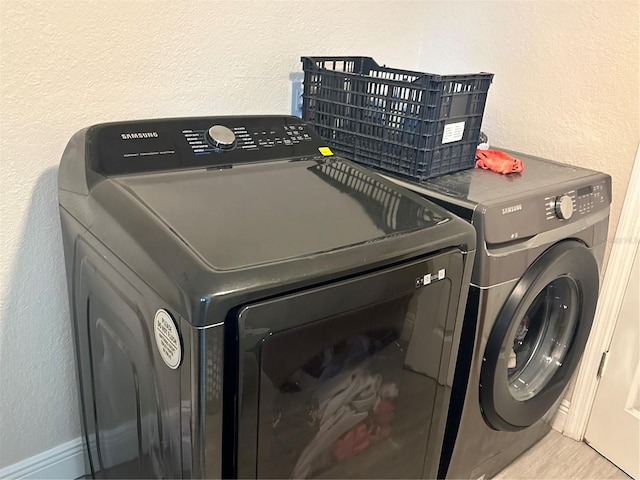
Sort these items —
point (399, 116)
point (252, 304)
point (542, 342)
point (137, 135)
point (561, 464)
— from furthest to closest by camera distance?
point (561, 464) < point (542, 342) < point (399, 116) < point (137, 135) < point (252, 304)

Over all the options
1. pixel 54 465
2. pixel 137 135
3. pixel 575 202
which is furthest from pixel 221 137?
pixel 54 465

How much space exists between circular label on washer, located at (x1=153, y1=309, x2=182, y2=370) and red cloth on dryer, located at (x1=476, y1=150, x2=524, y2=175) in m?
1.04

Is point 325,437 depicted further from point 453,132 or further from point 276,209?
point 453,132

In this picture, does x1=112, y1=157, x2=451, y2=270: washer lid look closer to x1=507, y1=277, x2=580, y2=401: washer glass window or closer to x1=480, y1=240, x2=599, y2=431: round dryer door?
x1=480, y1=240, x2=599, y2=431: round dryer door

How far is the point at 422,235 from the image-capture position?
1071 millimetres

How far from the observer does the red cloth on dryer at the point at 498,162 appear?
1563 millimetres

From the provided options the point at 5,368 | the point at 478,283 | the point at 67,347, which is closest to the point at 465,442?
the point at 478,283

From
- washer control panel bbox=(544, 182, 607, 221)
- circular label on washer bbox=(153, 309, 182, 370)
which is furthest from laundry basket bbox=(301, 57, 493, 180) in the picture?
circular label on washer bbox=(153, 309, 182, 370)

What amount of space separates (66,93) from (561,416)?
1.81 m

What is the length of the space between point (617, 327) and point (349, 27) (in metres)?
1.25

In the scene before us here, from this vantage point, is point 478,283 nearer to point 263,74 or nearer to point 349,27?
point 263,74

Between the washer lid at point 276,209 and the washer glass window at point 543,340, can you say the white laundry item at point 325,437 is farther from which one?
the washer glass window at point 543,340

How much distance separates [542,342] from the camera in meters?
1.71

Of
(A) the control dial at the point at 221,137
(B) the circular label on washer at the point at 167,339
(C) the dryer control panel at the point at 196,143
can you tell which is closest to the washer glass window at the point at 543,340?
(C) the dryer control panel at the point at 196,143
